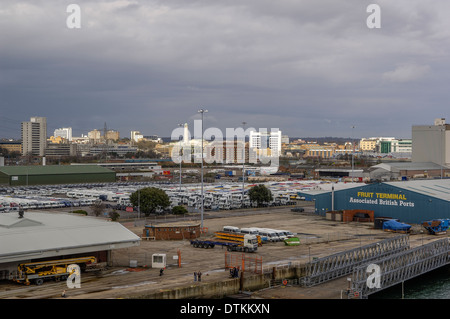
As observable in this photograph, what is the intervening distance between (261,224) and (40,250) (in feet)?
57.4

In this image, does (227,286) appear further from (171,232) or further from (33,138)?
(33,138)

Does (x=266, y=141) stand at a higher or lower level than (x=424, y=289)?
higher

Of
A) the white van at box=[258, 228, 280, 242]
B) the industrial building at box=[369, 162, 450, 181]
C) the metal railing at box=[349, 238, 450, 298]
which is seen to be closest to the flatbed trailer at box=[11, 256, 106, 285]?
the metal railing at box=[349, 238, 450, 298]

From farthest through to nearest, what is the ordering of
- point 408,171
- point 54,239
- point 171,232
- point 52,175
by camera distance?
point 408,171 → point 52,175 → point 171,232 → point 54,239

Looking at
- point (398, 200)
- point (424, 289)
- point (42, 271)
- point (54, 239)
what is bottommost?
point (424, 289)

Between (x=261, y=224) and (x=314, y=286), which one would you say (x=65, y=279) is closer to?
(x=314, y=286)

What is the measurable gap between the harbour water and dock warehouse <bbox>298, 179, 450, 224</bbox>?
9.37 m

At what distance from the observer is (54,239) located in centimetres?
1688

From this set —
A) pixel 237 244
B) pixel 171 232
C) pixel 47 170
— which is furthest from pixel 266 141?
pixel 237 244

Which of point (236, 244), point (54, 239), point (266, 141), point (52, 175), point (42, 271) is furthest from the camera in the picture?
point (266, 141)

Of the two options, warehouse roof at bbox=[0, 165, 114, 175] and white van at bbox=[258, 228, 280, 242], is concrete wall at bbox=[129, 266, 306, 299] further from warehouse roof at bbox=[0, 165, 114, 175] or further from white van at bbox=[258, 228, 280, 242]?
warehouse roof at bbox=[0, 165, 114, 175]

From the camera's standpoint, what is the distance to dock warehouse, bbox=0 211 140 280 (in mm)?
15852

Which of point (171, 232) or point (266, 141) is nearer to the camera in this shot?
point (171, 232)

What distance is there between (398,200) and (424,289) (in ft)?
45.3
